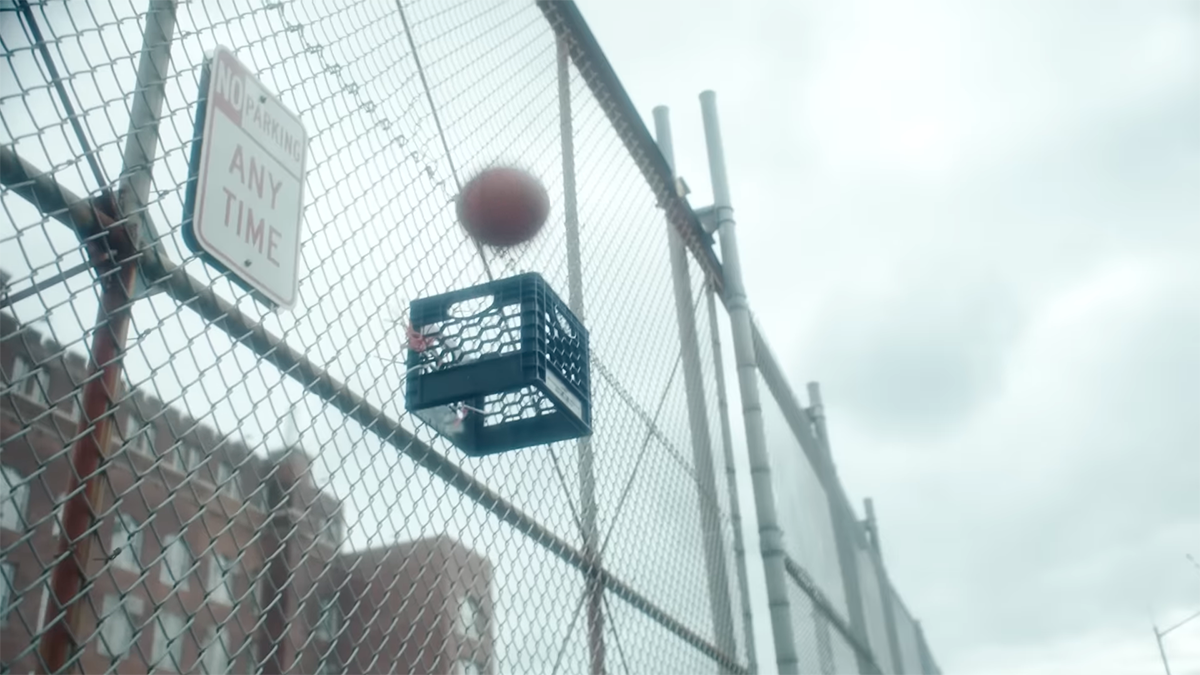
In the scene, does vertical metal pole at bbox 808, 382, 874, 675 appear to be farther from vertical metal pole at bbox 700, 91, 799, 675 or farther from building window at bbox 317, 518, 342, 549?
building window at bbox 317, 518, 342, 549

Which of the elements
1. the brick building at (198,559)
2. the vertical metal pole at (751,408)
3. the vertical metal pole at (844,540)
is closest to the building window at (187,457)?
the brick building at (198,559)

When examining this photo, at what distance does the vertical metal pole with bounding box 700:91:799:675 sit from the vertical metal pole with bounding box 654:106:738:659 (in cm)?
17

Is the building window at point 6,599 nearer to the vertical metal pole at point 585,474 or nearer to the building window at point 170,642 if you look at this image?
the building window at point 170,642

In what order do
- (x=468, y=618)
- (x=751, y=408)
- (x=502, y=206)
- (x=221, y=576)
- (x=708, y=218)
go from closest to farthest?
(x=221, y=576)
(x=468, y=618)
(x=502, y=206)
(x=751, y=408)
(x=708, y=218)

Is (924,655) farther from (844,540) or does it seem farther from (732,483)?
(732,483)

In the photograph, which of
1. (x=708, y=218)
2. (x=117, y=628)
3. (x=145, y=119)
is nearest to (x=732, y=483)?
(x=708, y=218)

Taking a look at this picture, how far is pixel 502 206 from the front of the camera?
102 inches

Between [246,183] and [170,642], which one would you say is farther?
[246,183]

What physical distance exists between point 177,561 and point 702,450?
259 cm

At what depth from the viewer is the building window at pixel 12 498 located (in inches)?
51.5

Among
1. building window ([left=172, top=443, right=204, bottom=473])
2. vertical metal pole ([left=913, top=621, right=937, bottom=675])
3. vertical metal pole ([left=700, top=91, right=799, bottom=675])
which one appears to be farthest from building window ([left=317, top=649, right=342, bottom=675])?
vertical metal pole ([left=913, top=621, right=937, bottom=675])

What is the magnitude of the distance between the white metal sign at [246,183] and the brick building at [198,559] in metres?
0.26

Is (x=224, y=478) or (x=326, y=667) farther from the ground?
(x=224, y=478)

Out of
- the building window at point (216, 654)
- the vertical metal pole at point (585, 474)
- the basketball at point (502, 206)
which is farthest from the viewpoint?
the vertical metal pole at point (585, 474)
